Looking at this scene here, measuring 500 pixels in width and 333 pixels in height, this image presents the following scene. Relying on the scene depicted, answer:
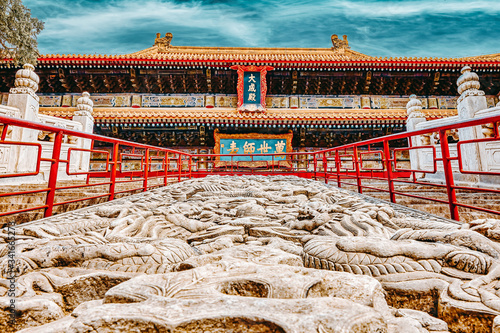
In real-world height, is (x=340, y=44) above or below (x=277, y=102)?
above

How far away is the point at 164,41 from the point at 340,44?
1217 centimetres

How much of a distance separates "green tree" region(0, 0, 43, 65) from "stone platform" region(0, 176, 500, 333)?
987cm

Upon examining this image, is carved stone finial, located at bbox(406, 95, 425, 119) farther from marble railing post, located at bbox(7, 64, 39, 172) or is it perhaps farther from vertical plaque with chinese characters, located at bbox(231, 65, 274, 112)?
marble railing post, located at bbox(7, 64, 39, 172)

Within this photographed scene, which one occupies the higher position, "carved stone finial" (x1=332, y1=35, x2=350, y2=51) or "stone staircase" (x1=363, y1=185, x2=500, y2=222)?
"carved stone finial" (x1=332, y1=35, x2=350, y2=51)

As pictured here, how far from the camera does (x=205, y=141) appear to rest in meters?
10.4

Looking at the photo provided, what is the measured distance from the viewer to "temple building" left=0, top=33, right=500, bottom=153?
9.42m

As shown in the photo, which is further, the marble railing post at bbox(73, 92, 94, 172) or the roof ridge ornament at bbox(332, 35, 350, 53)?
the roof ridge ornament at bbox(332, 35, 350, 53)

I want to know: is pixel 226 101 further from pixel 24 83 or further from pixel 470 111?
pixel 470 111

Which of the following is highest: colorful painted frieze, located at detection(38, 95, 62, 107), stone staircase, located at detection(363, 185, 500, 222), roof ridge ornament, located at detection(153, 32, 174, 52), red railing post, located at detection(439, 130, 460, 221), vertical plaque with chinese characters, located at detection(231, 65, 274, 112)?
roof ridge ornament, located at detection(153, 32, 174, 52)

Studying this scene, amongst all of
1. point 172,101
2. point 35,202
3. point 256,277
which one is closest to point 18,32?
point 172,101

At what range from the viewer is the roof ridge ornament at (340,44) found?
1587 centimetres

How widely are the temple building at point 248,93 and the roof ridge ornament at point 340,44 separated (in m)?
5.99

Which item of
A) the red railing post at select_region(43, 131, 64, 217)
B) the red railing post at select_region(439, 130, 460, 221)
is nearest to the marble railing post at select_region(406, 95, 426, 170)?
the red railing post at select_region(439, 130, 460, 221)

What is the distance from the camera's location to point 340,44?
52.6ft
